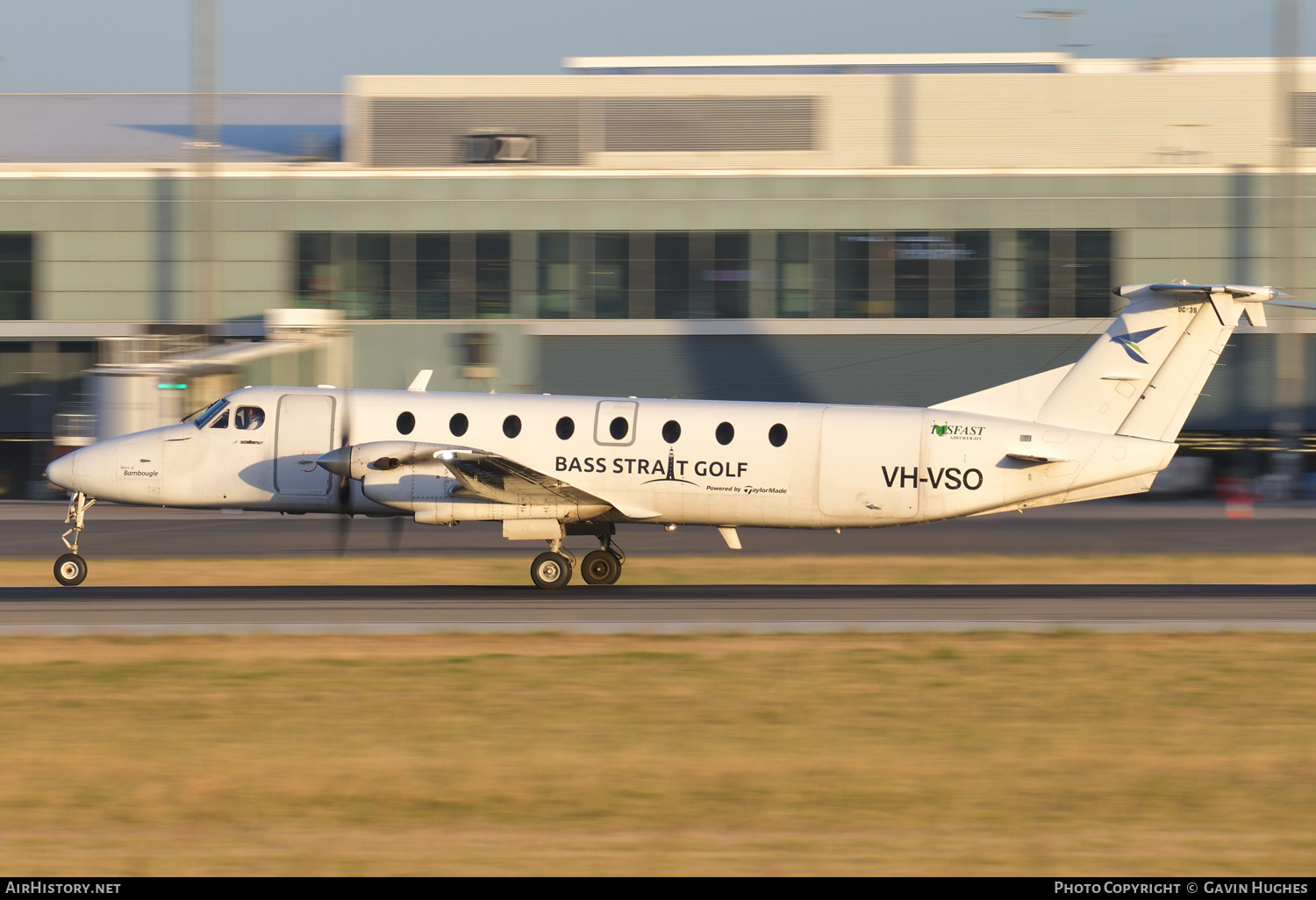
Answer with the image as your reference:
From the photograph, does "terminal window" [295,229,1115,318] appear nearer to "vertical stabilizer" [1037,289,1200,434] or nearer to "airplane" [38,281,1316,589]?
"airplane" [38,281,1316,589]

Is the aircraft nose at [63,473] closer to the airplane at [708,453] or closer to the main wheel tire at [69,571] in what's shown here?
the airplane at [708,453]

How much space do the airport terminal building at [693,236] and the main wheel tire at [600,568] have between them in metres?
22.9

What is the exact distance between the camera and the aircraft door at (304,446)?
19.2 meters

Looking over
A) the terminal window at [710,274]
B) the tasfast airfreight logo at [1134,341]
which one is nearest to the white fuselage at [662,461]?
the tasfast airfreight logo at [1134,341]

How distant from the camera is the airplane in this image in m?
18.7

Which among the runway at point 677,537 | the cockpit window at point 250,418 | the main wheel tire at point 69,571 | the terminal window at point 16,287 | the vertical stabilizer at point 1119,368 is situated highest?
the terminal window at point 16,287

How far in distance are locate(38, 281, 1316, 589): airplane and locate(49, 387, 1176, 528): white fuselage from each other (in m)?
0.02

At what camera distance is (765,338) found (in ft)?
142

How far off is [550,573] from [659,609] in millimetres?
2861

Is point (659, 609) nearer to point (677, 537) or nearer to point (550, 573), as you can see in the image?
point (550, 573)

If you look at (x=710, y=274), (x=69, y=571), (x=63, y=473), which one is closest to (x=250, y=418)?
(x=63, y=473)

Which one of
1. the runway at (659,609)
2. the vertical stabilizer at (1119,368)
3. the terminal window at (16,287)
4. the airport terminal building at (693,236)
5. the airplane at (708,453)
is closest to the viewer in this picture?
the runway at (659,609)

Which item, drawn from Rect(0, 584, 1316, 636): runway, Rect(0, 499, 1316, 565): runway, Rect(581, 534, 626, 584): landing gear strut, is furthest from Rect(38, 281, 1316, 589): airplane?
Rect(0, 499, 1316, 565): runway

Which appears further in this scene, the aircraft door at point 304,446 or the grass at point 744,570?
the grass at point 744,570
